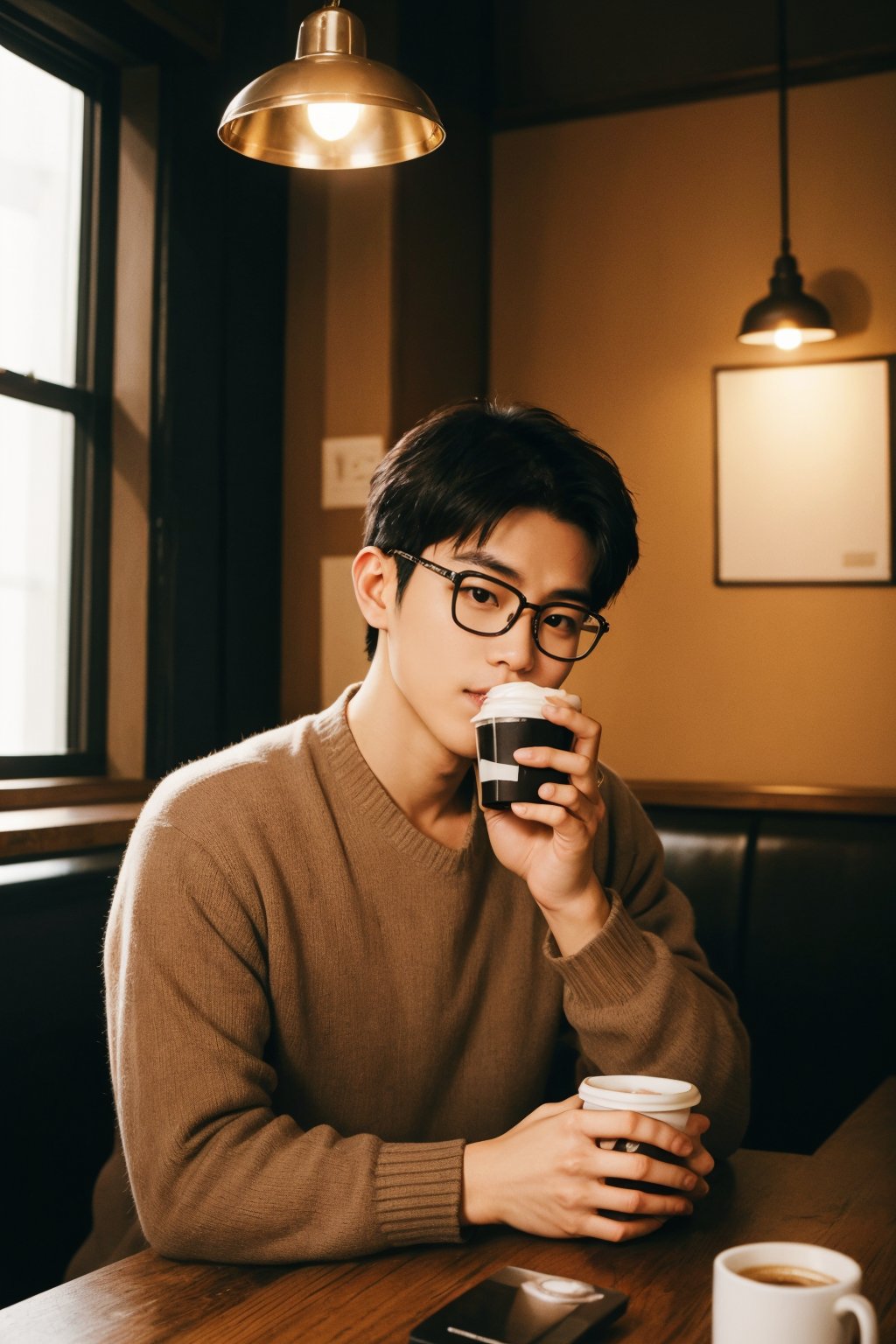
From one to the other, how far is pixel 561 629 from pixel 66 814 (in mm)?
1250

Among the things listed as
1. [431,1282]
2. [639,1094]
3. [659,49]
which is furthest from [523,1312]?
[659,49]

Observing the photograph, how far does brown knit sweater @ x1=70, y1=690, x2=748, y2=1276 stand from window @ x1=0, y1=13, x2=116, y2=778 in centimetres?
147

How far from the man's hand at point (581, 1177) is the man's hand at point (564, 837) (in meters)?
0.29

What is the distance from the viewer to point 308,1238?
106 cm

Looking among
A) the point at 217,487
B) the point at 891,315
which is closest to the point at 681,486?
the point at 891,315

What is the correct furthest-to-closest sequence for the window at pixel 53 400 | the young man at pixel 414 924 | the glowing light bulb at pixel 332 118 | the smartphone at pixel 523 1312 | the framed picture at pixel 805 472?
1. the framed picture at pixel 805 472
2. the window at pixel 53 400
3. the glowing light bulb at pixel 332 118
4. the young man at pixel 414 924
5. the smartphone at pixel 523 1312

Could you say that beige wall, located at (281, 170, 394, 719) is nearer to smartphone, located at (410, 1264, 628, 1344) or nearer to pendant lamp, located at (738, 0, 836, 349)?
pendant lamp, located at (738, 0, 836, 349)

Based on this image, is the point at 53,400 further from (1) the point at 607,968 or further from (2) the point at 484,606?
(1) the point at 607,968

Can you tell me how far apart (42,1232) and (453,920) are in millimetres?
809

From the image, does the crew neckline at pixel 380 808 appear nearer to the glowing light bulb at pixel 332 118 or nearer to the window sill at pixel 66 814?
the window sill at pixel 66 814

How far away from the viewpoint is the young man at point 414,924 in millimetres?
1161

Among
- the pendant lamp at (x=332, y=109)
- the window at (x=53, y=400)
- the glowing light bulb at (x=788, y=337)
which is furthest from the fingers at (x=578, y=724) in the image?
the glowing light bulb at (x=788, y=337)

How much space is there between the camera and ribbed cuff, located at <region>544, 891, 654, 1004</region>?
53.7 inches

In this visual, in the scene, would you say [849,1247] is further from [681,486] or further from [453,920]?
[681,486]
